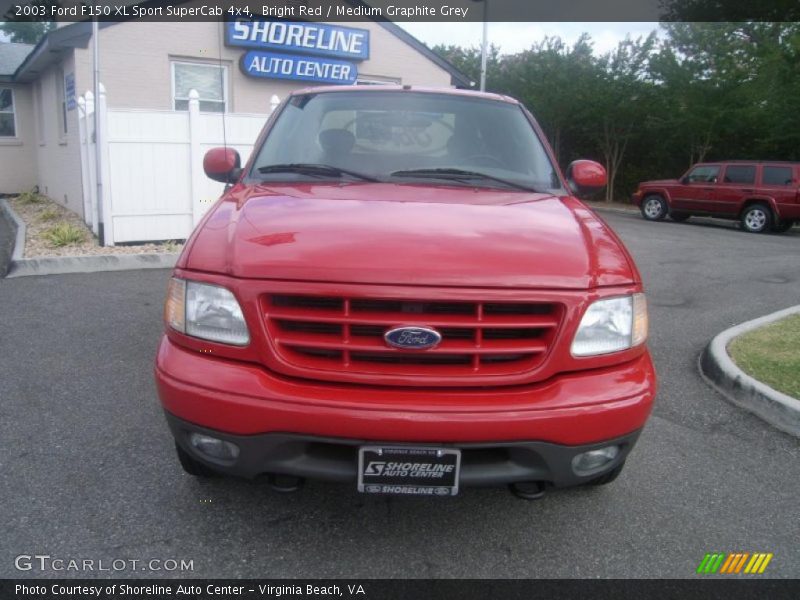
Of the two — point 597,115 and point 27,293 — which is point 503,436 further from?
point 597,115

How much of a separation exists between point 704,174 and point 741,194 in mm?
1262

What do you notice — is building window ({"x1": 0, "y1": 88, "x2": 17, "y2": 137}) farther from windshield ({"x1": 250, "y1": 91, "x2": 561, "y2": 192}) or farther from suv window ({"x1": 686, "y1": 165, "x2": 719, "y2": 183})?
suv window ({"x1": 686, "y1": 165, "x2": 719, "y2": 183})

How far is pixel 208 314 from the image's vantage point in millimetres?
2352

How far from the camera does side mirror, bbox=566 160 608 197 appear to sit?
3.81m

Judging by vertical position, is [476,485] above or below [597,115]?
below

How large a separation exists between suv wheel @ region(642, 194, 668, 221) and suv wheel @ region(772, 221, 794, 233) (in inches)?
114

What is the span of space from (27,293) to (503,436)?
6.05m

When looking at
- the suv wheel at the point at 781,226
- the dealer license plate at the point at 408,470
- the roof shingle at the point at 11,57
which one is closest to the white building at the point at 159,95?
the roof shingle at the point at 11,57

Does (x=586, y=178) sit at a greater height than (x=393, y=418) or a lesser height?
greater

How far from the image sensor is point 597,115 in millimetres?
23812

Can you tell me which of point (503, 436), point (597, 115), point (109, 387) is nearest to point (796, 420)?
point (503, 436)

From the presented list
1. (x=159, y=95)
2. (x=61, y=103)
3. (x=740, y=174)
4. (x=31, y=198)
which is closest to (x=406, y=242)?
(x=159, y=95)

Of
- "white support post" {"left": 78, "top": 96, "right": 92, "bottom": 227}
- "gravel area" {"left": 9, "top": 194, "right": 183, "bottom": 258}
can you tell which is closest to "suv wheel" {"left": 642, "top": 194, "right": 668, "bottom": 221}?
"gravel area" {"left": 9, "top": 194, "right": 183, "bottom": 258}

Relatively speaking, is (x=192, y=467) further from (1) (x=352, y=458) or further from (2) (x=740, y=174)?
(2) (x=740, y=174)
